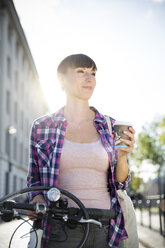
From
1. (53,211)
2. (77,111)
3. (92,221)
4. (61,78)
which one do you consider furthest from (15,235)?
(61,78)

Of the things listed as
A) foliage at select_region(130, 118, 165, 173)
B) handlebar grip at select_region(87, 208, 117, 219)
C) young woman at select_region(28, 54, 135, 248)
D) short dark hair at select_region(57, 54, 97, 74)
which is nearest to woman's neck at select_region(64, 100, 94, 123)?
young woman at select_region(28, 54, 135, 248)

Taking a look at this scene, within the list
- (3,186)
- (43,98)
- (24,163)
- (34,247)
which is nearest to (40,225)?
(34,247)

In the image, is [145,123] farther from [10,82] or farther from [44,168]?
[44,168]

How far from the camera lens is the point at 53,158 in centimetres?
207

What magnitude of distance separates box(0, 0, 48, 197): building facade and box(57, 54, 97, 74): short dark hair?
2552 centimetres

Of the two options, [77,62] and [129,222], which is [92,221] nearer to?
[129,222]

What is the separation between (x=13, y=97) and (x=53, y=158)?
32.1 m

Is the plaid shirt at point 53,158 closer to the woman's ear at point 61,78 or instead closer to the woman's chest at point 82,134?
the woman's chest at point 82,134

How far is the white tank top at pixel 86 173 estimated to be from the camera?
80.8 inches

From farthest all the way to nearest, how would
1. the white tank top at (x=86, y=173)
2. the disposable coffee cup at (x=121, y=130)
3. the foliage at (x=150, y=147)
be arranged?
the foliage at (x=150, y=147) → the white tank top at (x=86, y=173) → the disposable coffee cup at (x=121, y=130)

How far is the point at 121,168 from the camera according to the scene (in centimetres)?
210

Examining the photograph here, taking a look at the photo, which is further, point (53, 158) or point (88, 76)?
point (88, 76)

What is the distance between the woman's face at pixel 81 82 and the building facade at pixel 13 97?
2555 centimetres

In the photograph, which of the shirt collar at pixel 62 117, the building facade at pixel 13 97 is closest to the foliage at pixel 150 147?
the building facade at pixel 13 97
